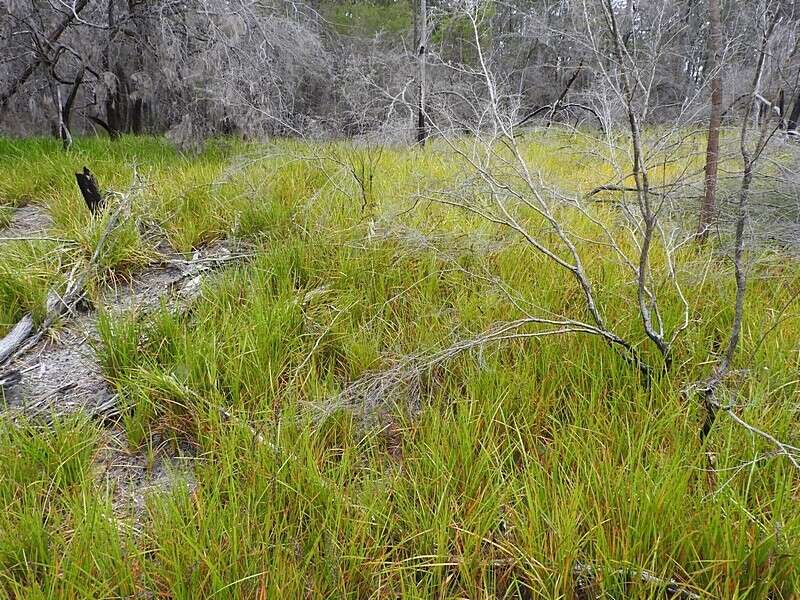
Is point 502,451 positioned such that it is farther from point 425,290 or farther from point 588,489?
point 425,290

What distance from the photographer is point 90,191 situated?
A: 3.01 metres

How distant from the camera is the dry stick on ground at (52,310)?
6.57 ft

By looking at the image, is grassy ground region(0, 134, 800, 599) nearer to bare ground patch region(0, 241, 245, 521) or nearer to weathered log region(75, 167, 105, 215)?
bare ground patch region(0, 241, 245, 521)

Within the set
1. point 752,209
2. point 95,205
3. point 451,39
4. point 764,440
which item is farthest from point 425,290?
point 451,39

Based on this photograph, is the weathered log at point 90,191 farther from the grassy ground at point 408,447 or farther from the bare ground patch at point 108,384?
the bare ground patch at point 108,384

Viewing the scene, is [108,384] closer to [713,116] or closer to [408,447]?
[408,447]

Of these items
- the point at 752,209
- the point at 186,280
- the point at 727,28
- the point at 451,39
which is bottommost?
the point at 186,280

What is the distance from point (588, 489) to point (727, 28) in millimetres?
3573

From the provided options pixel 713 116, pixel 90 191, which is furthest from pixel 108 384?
pixel 713 116

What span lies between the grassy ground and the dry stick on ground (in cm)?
11

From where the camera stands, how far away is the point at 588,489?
122 centimetres

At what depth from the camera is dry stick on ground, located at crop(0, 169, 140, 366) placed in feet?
6.57

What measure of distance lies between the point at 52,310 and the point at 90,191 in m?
1.14

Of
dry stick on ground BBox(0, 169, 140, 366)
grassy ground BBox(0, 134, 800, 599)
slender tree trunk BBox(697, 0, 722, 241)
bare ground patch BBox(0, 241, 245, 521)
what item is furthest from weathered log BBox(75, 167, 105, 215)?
slender tree trunk BBox(697, 0, 722, 241)
